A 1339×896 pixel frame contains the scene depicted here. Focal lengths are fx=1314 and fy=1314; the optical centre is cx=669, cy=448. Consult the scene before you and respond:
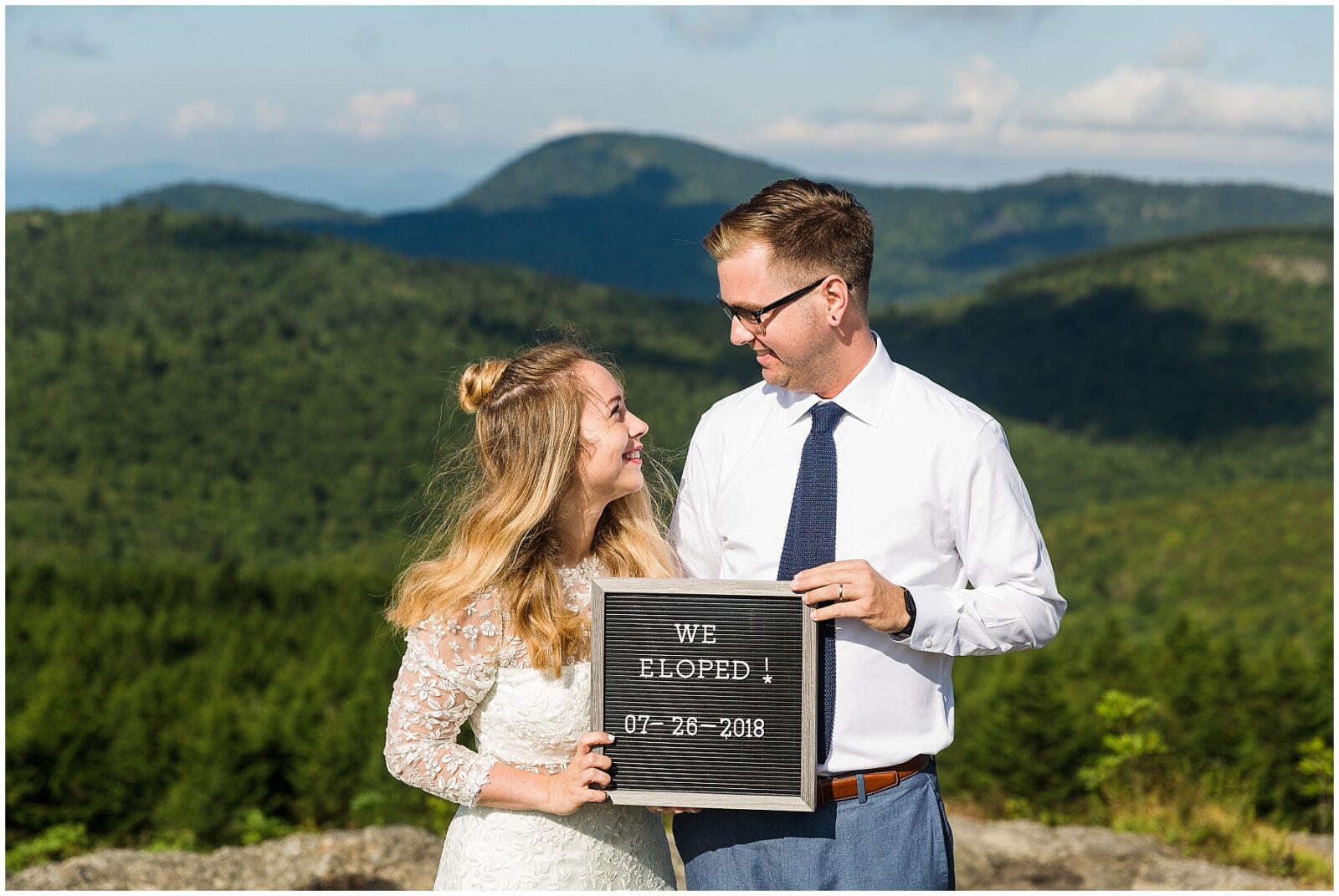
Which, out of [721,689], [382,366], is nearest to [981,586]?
[721,689]

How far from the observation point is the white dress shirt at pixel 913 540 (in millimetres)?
3109

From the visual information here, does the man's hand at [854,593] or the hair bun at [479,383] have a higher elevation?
the hair bun at [479,383]

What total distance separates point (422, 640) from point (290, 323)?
117059mm

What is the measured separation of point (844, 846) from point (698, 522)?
3.07 ft

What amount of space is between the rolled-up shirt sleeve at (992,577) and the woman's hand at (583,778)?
76 cm

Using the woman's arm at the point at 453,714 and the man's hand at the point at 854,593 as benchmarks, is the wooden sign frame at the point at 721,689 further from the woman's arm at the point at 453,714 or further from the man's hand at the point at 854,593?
the woman's arm at the point at 453,714

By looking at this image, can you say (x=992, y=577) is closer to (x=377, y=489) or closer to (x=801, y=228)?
(x=801, y=228)

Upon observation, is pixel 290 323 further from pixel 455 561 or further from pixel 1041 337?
pixel 455 561

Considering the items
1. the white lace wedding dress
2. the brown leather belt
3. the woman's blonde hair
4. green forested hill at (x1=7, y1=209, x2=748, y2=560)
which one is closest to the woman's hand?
the white lace wedding dress

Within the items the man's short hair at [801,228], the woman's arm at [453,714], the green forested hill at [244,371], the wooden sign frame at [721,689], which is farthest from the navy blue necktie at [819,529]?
the green forested hill at [244,371]

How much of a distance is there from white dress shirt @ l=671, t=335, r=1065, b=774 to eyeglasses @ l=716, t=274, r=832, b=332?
0.27 metres

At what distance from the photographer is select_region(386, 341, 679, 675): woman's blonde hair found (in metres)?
3.21

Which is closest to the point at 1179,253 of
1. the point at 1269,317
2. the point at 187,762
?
the point at 1269,317

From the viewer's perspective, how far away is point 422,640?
319 centimetres
